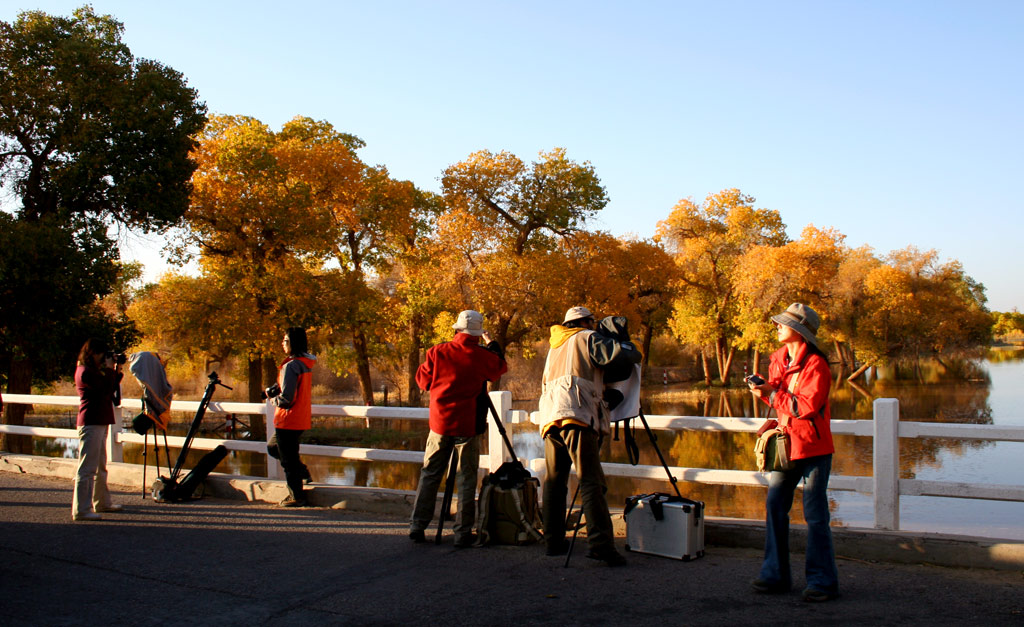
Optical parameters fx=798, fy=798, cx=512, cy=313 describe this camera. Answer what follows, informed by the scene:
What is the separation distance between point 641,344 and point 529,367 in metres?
12.1

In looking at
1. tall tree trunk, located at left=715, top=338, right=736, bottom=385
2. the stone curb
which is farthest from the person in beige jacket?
tall tree trunk, located at left=715, top=338, right=736, bottom=385

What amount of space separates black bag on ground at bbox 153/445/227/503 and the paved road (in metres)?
1.53

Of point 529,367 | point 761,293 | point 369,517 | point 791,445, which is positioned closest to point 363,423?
point 529,367

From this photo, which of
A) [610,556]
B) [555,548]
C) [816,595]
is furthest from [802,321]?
[555,548]

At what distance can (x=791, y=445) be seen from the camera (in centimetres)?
493

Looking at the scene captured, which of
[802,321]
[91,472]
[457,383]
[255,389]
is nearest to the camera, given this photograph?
[802,321]

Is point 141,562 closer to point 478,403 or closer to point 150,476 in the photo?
point 478,403

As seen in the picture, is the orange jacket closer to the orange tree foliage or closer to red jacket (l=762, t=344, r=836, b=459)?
red jacket (l=762, t=344, r=836, b=459)

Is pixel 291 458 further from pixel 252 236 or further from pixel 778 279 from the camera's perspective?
pixel 778 279

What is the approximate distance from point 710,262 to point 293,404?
49594 millimetres

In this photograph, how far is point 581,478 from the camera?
5.80 meters

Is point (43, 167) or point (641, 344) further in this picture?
point (641, 344)

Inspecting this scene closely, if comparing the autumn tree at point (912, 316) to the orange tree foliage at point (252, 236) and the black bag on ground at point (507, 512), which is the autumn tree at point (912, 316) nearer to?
the orange tree foliage at point (252, 236)

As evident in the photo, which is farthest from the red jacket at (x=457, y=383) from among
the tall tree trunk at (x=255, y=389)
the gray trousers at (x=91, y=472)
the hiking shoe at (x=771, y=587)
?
the tall tree trunk at (x=255, y=389)
